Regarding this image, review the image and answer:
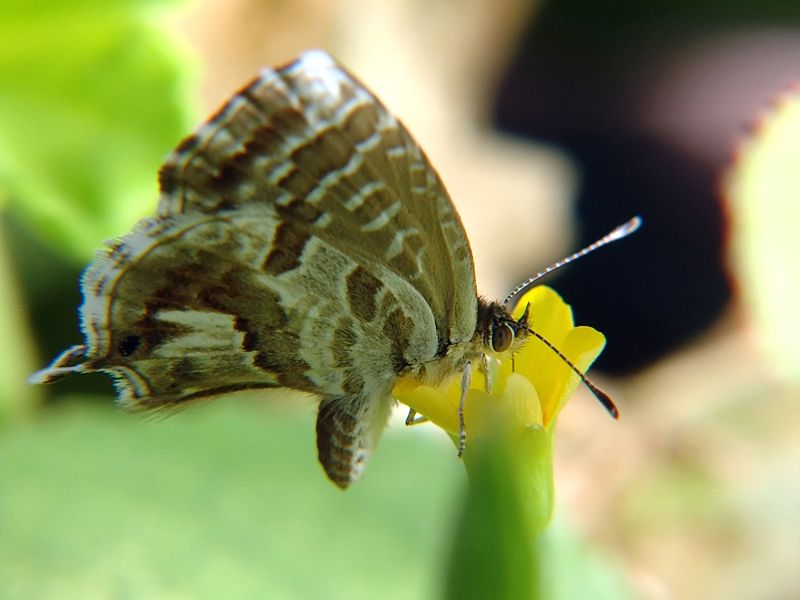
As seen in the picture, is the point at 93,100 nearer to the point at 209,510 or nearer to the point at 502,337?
the point at 209,510

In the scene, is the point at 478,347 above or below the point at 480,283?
above

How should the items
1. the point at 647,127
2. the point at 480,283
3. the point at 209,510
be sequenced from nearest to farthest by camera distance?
1. the point at 209,510
2. the point at 480,283
3. the point at 647,127

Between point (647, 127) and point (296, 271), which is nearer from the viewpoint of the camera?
point (296, 271)

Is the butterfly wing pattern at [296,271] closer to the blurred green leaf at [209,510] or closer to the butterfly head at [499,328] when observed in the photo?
the butterfly head at [499,328]

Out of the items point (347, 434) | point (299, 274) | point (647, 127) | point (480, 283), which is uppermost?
point (299, 274)

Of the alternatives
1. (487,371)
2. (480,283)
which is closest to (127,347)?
(487,371)

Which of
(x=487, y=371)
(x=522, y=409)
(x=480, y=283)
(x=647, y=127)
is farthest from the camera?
(x=647, y=127)

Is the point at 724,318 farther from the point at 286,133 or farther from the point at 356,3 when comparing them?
the point at 286,133
